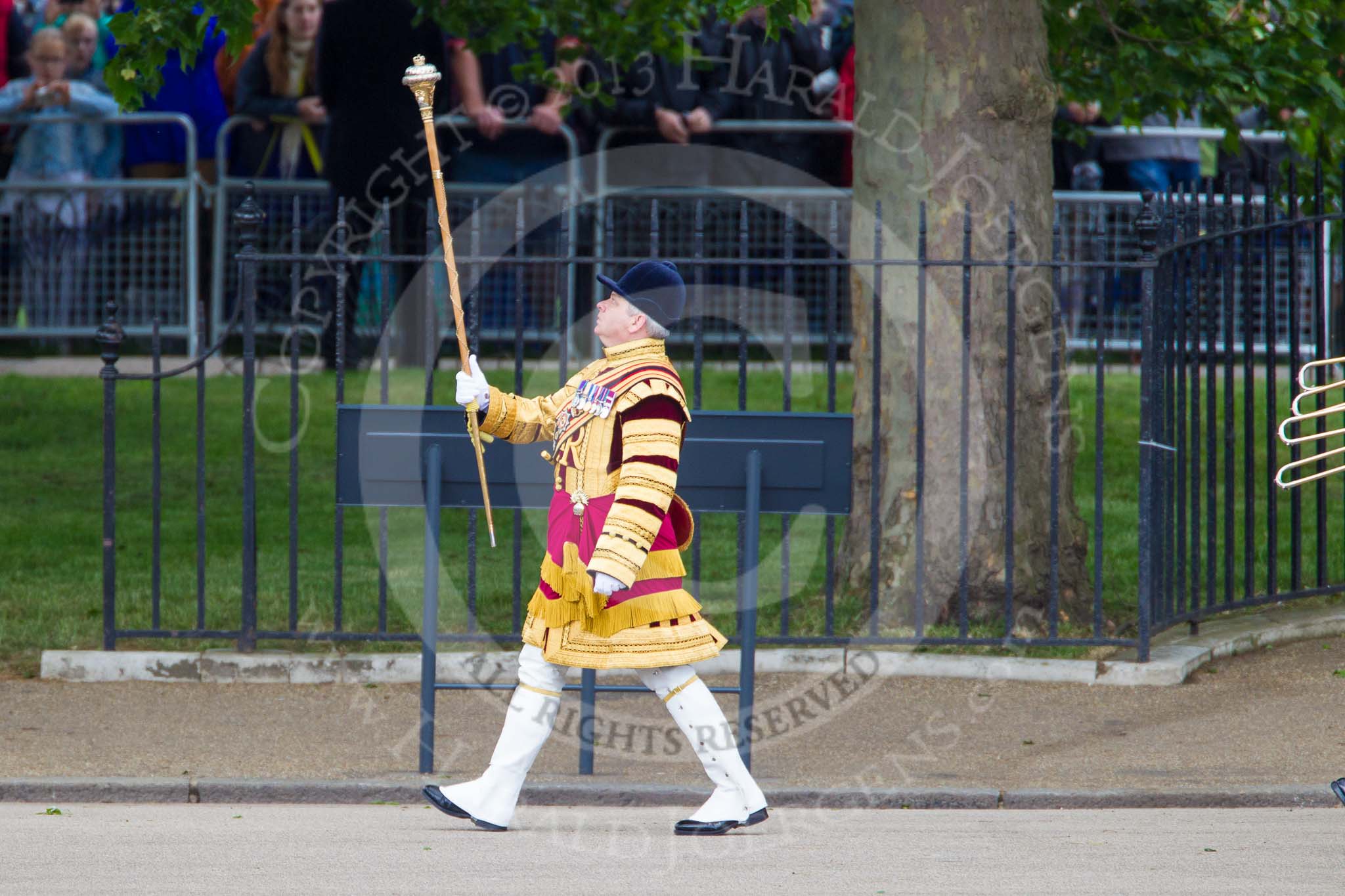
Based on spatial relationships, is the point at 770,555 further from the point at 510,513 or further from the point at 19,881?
the point at 19,881

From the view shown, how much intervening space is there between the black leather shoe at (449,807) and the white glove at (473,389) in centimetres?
121

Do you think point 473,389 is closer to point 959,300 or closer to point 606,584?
point 606,584

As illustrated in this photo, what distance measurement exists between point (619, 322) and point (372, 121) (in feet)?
34.8

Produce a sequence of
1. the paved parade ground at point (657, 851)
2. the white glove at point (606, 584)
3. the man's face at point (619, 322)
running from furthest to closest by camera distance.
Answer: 1. the man's face at point (619, 322)
2. the white glove at point (606, 584)
3. the paved parade ground at point (657, 851)

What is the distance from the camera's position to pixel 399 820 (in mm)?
6289

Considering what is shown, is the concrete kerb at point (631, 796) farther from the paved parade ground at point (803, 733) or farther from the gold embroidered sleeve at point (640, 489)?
the gold embroidered sleeve at point (640, 489)

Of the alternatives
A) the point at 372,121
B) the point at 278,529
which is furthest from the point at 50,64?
the point at 278,529

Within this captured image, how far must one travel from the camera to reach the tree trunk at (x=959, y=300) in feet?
28.2

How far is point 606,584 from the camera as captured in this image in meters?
5.67

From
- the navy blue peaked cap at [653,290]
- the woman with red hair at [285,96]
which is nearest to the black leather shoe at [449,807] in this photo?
the navy blue peaked cap at [653,290]

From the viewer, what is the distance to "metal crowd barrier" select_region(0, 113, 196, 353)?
1623 centimetres

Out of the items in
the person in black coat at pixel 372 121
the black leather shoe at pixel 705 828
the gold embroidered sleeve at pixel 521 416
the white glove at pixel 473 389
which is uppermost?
the person in black coat at pixel 372 121

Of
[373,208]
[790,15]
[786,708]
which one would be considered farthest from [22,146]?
[786,708]

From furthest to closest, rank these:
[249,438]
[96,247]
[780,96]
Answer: [780,96], [96,247], [249,438]
